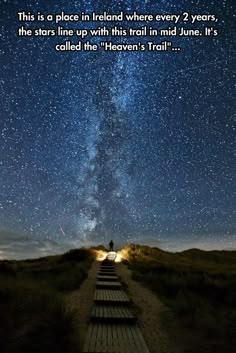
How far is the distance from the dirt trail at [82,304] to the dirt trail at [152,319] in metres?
1.58

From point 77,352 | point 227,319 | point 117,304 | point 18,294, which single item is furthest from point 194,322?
point 18,294

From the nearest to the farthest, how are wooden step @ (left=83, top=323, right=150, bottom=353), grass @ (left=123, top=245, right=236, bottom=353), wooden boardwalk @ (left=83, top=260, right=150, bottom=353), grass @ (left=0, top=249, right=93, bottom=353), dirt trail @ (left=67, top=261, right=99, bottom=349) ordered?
grass @ (left=0, top=249, right=93, bottom=353) < wooden step @ (left=83, top=323, right=150, bottom=353) < wooden boardwalk @ (left=83, top=260, right=150, bottom=353) < grass @ (left=123, top=245, right=236, bottom=353) < dirt trail @ (left=67, top=261, right=99, bottom=349)

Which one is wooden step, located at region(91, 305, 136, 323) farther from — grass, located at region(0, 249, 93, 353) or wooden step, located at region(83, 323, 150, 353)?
grass, located at region(0, 249, 93, 353)

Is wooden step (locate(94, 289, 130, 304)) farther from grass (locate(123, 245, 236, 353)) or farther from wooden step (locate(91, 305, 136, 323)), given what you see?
grass (locate(123, 245, 236, 353))

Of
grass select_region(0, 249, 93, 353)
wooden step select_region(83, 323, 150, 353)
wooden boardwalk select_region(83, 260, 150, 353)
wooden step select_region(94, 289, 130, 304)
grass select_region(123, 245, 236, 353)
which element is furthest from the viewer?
wooden step select_region(94, 289, 130, 304)

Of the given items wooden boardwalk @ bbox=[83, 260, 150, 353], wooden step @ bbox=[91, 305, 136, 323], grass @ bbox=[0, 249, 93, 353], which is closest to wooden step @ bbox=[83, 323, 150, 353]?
wooden boardwalk @ bbox=[83, 260, 150, 353]

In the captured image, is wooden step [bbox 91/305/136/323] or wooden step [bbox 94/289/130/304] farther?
wooden step [bbox 94/289/130/304]

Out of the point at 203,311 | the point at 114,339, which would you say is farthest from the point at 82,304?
the point at 114,339

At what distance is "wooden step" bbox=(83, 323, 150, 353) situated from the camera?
22.4 feet

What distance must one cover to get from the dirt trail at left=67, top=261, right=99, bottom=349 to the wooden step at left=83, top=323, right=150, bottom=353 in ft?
0.98

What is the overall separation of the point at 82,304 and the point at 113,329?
14.2 ft

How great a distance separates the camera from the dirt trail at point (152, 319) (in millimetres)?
8422

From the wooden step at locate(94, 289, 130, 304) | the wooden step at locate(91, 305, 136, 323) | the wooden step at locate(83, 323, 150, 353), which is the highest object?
the wooden step at locate(94, 289, 130, 304)

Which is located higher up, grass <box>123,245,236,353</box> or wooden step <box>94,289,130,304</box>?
wooden step <box>94,289,130,304</box>
